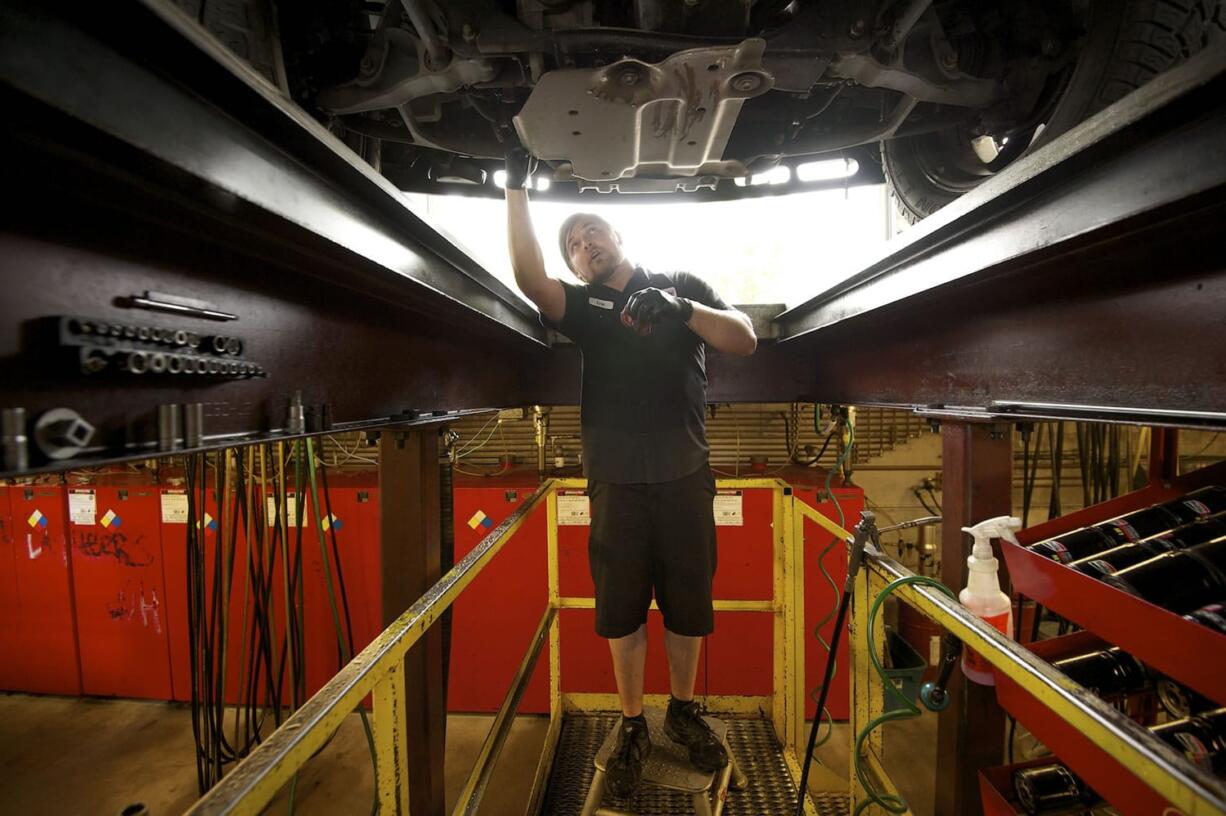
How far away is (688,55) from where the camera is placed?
3.70 ft

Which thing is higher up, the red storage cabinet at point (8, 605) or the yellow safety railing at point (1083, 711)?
the yellow safety railing at point (1083, 711)

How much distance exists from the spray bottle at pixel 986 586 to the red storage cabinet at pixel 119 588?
4550 millimetres

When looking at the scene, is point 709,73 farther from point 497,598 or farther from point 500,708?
point 497,598

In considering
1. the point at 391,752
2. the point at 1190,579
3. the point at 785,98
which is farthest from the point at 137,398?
the point at 785,98

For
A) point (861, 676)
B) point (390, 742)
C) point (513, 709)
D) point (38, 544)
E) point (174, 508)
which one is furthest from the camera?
point (38, 544)

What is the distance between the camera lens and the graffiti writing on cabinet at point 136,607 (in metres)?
3.29

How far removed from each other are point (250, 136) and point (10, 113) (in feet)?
0.76

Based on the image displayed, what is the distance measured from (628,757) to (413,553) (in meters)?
1.10

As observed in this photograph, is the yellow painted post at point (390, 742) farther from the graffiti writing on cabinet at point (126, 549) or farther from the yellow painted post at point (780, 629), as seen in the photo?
the graffiti writing on cabinet at point (126, 549)

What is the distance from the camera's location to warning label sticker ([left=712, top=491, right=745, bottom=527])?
302 centimetres

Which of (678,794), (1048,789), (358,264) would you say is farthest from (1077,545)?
(678,794)

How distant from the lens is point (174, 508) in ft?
10.6

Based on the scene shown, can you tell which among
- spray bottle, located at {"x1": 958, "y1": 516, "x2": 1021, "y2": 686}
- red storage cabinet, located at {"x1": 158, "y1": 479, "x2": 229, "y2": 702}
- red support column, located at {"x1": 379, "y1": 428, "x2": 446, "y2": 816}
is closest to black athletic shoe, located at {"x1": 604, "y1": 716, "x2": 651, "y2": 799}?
red support column, located at {"x1": 379, "y1": 428, "x2": 446, "y2": 816}

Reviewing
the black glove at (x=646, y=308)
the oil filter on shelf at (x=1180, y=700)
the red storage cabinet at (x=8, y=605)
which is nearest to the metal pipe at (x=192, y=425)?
the black glove at (x=646, y=308)
